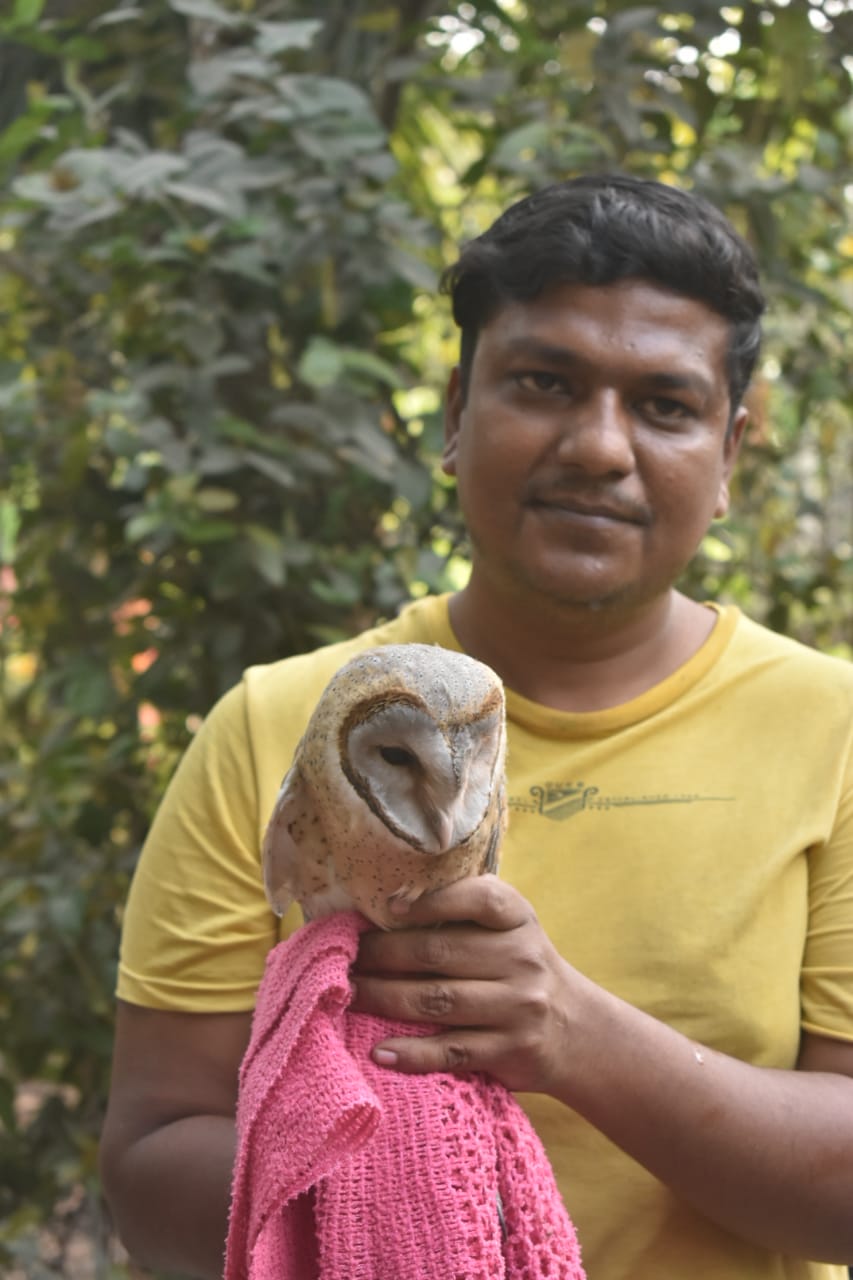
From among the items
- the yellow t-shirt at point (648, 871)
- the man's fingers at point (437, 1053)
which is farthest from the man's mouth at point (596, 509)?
the man's fingers at point (437, 1053)

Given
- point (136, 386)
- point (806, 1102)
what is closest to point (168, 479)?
point (136, 386)

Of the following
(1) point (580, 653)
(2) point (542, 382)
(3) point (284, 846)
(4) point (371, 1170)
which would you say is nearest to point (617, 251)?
(2) point (542, 382)

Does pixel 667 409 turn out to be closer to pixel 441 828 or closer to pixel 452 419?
pixel 452 419

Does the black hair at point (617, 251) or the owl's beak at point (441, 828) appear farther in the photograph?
the black hair at point (617, 251)

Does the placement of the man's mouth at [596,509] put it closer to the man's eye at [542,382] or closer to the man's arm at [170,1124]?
the man's eye at [542,382]

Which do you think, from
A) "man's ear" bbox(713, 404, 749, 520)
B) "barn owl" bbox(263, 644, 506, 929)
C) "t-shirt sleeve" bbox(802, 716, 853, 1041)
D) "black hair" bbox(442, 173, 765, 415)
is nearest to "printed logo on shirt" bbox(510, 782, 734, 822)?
"t-shirt sleeve" bbox(802, 716, 853, 1041)

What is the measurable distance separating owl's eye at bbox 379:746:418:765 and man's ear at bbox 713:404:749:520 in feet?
1.85

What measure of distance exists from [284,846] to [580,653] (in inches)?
17.2

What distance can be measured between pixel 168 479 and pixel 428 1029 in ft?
4.01

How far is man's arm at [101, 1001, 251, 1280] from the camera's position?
1.32 metres

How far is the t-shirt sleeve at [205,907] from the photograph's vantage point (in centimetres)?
138

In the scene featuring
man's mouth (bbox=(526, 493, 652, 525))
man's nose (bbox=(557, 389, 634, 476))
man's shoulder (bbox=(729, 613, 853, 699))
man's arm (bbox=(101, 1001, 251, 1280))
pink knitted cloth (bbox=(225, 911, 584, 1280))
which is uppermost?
man's nose (bbox=(557, 389, 634, 476))

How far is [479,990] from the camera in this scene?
1.07 m

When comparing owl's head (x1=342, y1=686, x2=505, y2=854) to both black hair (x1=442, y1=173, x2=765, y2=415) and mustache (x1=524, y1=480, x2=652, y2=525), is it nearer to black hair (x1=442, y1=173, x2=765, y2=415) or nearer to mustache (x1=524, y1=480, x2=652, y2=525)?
mustache (x1=524, y1=480, x2=652, y2=525)
